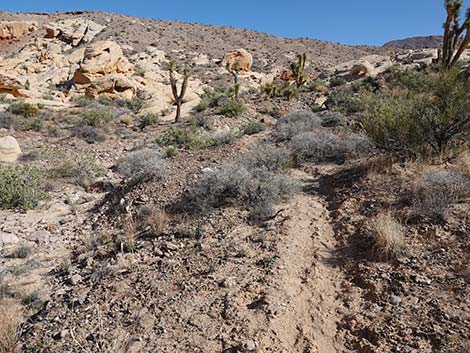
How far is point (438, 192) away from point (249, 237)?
107 inches

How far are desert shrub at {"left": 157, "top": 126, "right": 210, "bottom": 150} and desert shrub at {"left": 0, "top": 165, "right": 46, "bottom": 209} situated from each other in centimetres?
423

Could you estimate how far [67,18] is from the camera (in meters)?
37.8

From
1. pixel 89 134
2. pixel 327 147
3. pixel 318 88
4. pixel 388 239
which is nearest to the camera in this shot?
pixel 388 239

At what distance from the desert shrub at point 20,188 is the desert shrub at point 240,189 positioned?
380 cm

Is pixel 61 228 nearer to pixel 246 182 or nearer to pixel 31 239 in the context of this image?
pixel 31 239

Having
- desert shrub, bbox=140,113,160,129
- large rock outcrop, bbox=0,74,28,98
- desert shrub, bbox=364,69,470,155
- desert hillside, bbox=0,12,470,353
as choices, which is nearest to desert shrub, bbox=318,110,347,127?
desert hillside, bbox=0,12,470,353

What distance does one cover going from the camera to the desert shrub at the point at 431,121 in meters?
6.26

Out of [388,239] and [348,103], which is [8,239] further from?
[348,103]

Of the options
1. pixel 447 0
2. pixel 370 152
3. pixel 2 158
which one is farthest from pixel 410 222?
pixel 447 0

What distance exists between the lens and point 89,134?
11977 millimetres

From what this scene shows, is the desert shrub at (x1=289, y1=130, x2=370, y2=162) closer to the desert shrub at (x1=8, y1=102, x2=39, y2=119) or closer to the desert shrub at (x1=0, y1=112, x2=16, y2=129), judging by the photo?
the desert shrub at (x1=0, y1=112, x2=16, y2=129)

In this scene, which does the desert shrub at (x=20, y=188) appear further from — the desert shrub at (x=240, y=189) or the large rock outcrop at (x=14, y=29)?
the large rock outcrop at (x=14, y=29)

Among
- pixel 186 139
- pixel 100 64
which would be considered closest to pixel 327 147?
pixel 186 139

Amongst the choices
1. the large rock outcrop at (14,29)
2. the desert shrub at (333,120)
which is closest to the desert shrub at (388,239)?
the desert shrub at (333,120)
